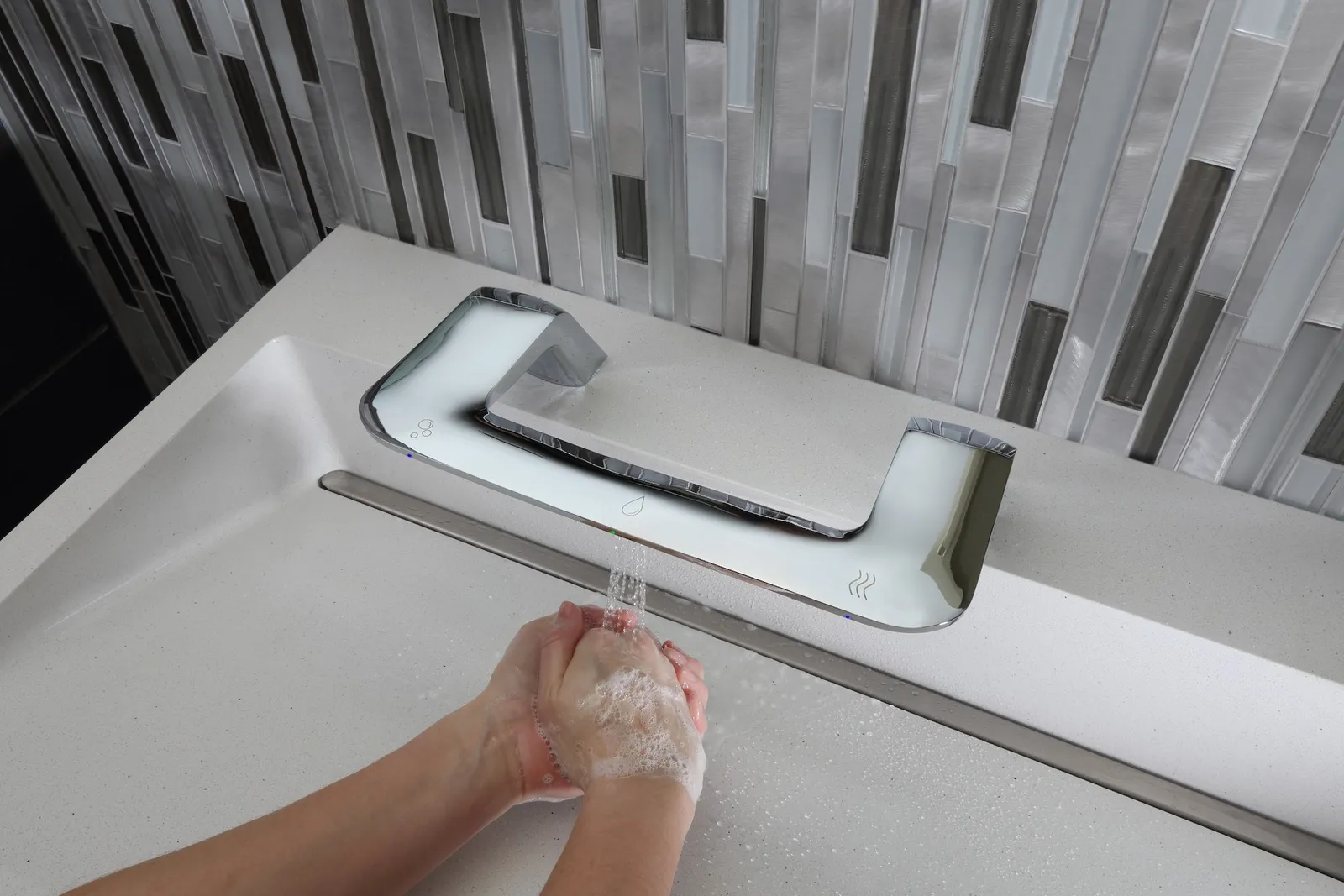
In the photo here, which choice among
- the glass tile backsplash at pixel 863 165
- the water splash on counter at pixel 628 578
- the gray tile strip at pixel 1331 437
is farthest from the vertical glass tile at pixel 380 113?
the gray tile strip at pixel 1331 437

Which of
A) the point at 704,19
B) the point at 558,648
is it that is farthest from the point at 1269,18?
the point at 558,648

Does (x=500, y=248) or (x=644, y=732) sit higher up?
(x=500, y=248)

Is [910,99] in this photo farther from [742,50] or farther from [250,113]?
[250,113]

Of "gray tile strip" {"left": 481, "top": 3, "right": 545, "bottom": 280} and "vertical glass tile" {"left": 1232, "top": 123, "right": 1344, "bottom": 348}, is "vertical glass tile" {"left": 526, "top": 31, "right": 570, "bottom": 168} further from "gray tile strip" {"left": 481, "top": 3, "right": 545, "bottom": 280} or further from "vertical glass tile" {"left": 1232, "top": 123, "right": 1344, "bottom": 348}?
"vertical glass tile" {"left": 1232, "top": 123, "right": 1344, "bottom": 348}

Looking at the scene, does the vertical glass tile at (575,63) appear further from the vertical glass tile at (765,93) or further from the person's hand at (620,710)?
the person's hand at (620,710)

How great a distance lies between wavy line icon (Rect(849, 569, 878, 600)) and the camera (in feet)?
1.69

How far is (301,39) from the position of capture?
2.33 feet

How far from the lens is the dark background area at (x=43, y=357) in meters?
0.95

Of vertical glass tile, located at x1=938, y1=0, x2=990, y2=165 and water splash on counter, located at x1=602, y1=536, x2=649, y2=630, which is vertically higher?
vertical glass tile, located at x1=938, y1=0, x2=990, y2=165

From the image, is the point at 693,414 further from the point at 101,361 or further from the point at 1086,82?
the point at 101,361

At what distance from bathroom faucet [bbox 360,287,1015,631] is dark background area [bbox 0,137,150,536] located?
549mm

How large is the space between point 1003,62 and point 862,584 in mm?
269

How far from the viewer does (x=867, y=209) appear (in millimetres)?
593

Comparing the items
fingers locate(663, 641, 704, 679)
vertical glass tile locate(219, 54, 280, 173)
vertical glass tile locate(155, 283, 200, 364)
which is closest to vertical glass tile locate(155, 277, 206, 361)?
vertical glass tile locate(155, 283, 200, 364)
